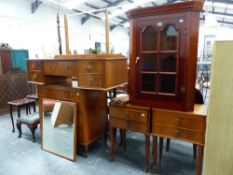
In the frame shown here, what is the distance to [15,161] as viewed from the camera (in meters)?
2.44

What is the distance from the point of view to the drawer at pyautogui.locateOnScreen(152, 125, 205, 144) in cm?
174

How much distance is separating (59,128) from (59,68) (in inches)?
35.7

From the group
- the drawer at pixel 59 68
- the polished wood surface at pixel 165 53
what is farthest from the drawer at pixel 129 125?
the drawer at pixel 59 68

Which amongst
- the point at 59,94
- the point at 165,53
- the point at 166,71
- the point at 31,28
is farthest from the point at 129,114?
the point at 31,28

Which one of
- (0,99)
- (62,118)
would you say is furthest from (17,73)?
(62,118)

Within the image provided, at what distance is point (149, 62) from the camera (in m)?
1.96

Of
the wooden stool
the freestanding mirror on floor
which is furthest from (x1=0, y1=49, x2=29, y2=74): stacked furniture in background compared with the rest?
the freestanding mirror on floor

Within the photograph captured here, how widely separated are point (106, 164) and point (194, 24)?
1961 mm

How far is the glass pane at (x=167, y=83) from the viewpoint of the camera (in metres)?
1.86

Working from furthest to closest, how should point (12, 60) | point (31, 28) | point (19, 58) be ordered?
point (31, 28) < point (19, 58) < point (12, 60)

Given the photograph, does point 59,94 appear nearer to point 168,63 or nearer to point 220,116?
point 168,63

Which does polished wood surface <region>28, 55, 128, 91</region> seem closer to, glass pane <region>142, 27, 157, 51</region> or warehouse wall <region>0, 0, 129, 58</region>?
glass pane <region>142, 27, 157, 51</region>

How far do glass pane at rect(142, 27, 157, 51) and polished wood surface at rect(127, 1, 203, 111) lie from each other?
0.04 feet

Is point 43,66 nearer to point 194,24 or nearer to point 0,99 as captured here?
point 194,24
